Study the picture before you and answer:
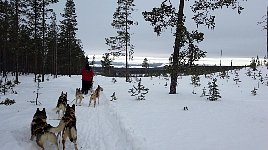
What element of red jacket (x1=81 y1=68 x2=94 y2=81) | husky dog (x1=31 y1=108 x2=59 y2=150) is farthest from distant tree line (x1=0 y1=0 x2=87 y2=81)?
husky dog (x1=31 y1=108 x2=59 y2=150)

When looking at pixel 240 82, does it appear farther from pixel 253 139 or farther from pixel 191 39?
pixel 253 139

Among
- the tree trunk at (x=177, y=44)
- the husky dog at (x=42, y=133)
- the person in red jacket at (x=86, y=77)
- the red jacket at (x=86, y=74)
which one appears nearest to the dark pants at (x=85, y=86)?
the person in red jacket at (x=86, y=77)

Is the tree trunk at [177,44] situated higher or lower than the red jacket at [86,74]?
higher

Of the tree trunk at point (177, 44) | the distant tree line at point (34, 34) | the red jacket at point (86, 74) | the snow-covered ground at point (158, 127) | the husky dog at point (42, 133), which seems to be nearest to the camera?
the husky dog at point (42, 133)

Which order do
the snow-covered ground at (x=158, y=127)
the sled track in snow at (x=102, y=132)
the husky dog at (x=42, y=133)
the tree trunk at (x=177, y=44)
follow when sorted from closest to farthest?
1. the husky dog at (x=42, y=133)
2. the snow-covered ground at (x=158, y=127)
3. the sled track in snow at (x=102, y=132)
4. the tree trunk at (x=177, y=44)

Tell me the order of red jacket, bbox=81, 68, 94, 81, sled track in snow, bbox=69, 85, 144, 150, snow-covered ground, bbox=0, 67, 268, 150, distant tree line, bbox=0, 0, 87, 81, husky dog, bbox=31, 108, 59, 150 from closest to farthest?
husky dog, bbox=31, 108, 59, 150 → snow-covered ground, bbox=0, 67, 268, 150 → sled track in snow, bbox=69, 85, 144, 150 → red jacket, bbox=81, 68, 94, 81 → distant tree line, bbox=0, 0, 87, 81

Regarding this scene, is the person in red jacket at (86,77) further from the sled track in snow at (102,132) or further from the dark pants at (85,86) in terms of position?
the sled track in snow at (102,132)

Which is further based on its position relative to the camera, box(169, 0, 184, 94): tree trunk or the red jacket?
the red jacket

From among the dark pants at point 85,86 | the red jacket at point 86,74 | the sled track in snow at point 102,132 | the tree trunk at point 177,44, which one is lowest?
the sled track in snow at point 102,132

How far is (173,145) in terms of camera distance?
7.34 meters

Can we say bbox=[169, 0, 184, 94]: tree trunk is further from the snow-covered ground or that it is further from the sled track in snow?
the sled track in snow

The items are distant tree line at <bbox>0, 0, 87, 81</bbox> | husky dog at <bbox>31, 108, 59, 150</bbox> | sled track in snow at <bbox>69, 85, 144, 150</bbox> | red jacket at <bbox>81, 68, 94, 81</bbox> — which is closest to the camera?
husky dog at <bbox>31, 108, 59, 150</bbox>

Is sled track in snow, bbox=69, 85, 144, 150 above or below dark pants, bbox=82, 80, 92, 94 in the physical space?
below

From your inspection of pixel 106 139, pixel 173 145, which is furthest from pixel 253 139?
pixel 106 139
